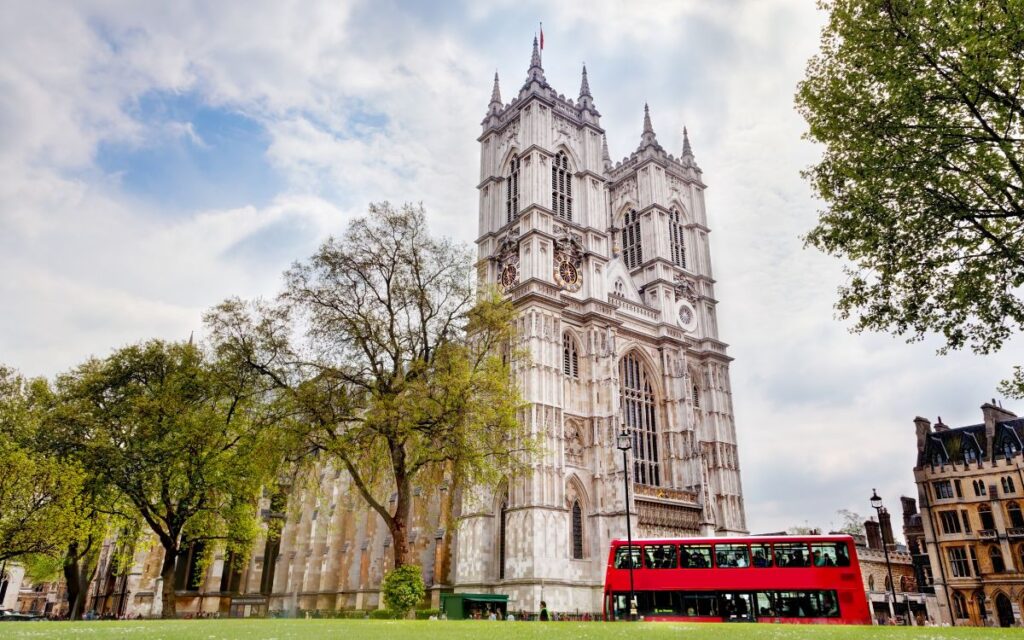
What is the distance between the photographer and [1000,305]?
50.1 ft

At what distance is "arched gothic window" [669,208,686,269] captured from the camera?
2010 inches

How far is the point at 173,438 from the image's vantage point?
25.9 meters

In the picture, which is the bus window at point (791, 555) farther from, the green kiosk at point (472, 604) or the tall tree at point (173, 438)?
the tall tree at point (173, 438)

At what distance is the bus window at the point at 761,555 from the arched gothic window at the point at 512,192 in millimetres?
28146

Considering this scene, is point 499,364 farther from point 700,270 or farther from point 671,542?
point 700,270

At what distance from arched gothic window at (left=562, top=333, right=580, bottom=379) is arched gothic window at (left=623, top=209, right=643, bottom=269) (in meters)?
12.4

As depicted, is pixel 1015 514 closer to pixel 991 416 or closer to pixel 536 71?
pixel 991 416

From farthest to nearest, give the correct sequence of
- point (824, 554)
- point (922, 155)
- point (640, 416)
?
point (640, 416), point (824, 554), point (922, 155)

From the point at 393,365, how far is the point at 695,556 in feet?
41.7

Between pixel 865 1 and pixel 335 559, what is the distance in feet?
141

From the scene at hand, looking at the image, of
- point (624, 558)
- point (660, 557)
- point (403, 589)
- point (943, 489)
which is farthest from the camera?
point (943, 489)

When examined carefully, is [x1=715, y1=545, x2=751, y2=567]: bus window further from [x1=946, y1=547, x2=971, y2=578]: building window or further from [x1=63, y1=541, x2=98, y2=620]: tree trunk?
[x1=63, y1=541, x2=98, y2=620]: tree trunk

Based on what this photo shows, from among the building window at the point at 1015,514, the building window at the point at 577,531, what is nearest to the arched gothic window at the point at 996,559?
the building window at the point at 1015,514

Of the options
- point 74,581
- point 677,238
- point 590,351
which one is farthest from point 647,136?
point 74,581
